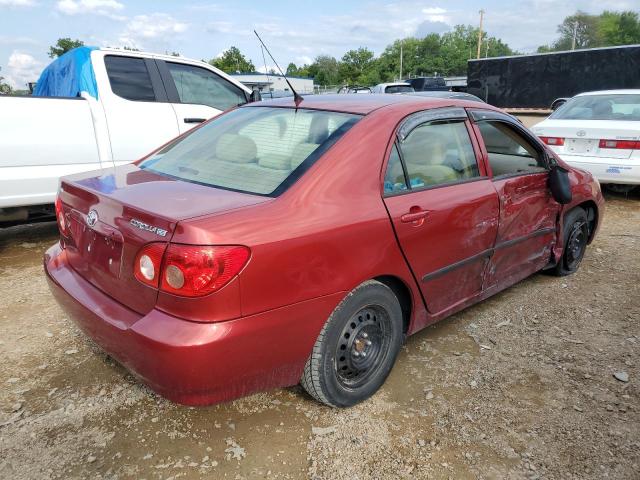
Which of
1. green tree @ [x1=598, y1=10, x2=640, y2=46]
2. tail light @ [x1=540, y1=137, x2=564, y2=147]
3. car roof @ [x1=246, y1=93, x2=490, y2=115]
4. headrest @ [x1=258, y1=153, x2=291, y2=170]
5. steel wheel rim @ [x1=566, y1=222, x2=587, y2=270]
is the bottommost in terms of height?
steel wheel rim @ [x1=566, y1=222, x2=587, y2=270]

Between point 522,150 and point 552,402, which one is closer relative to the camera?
point 552,402

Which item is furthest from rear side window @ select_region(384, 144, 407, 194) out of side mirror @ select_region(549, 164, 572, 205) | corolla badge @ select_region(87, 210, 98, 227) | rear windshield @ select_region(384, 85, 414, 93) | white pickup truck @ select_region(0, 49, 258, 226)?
rear windshield @ select_region(384, 85, 414, 93)

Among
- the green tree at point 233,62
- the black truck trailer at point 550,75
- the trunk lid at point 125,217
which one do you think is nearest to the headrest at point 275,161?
the trunk lid at point 125,217

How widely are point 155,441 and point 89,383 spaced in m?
0.67

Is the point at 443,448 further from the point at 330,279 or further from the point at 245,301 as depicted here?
the point at 245,301

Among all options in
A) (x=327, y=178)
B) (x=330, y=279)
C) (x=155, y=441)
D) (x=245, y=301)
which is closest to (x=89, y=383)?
(x=155, y=441)

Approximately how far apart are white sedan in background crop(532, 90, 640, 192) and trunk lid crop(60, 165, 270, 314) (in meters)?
5.78

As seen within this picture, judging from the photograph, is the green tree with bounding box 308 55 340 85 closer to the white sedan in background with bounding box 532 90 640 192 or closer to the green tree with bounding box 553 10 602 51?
the green tree with bounding box 553 10 602 51

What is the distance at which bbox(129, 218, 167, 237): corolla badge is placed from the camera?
1.93 metres

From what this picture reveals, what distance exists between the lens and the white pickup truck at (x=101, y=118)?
429cm

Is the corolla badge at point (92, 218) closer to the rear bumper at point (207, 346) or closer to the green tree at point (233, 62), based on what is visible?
the rear bumper at point (207, 346)

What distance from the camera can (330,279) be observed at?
220 cm

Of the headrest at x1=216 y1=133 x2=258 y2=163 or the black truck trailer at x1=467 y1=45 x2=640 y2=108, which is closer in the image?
the headrest at x1=216 y1=133 x2=258 y2=163

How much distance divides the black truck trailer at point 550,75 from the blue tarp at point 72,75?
18.0 meters
